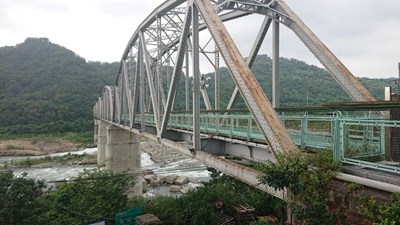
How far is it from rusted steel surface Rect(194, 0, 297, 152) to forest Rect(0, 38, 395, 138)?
4460cm

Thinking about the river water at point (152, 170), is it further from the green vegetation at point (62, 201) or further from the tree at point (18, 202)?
the tree at point (18, 202)

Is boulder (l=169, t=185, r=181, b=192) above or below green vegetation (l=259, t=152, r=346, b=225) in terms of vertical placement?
below

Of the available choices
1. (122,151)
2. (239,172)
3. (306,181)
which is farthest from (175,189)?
(306,181)

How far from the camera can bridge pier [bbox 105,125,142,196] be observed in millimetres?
28297

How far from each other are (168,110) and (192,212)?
571 centimetres

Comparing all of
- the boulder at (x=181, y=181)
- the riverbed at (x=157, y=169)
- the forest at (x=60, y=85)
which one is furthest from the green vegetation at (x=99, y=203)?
the forest at (x=60, y=85)

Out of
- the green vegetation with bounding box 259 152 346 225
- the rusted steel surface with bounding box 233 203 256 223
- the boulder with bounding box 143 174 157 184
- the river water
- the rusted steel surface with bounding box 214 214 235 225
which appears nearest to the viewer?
the green vegetation with bounding box 259 152 346 225

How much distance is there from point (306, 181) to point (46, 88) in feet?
391

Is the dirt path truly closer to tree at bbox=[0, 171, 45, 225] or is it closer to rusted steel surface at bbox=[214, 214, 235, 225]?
tree at bbox=[0, 171, 45, 225]

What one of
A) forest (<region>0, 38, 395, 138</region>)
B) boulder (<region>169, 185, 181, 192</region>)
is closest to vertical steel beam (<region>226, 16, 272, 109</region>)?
boulder (<region>169, 185, 181, 192</region>)

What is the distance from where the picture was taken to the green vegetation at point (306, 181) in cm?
486

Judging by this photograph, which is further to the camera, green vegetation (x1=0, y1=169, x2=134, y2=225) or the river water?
the river water

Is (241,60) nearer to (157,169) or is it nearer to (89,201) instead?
(89,201)

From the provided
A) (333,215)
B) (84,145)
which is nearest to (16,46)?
(84,145)
